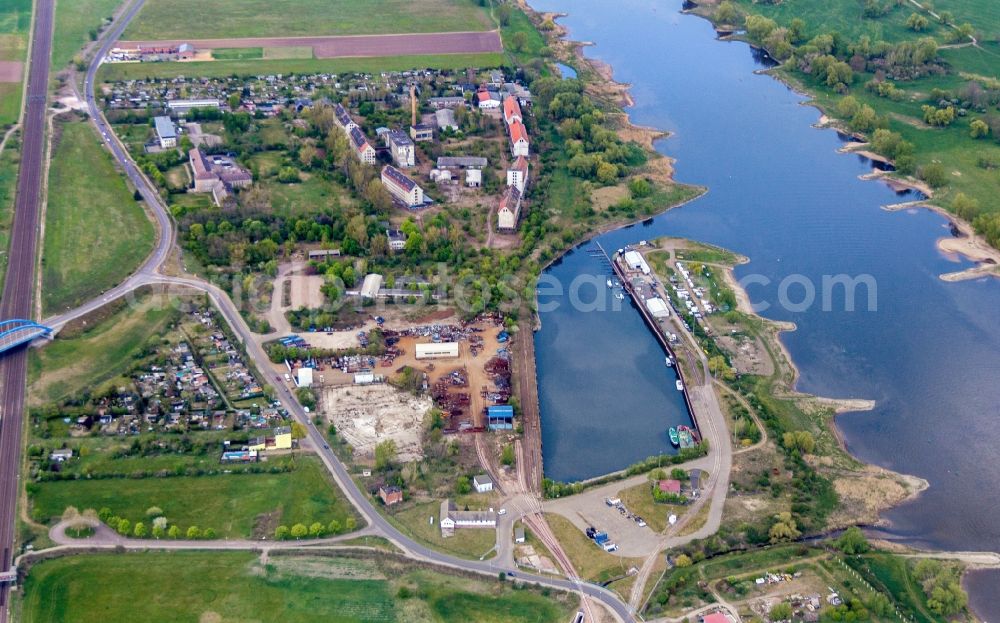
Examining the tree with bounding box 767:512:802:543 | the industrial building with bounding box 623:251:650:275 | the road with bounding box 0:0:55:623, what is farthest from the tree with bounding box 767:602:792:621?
the road with bounding box 0:0:55:623

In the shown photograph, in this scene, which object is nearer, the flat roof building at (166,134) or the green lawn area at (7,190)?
the green lawn area at (7,190)

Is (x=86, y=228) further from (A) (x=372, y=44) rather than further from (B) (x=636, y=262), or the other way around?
(A) (x=372, y=44)

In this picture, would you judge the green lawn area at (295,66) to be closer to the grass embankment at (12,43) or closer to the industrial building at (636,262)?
the grass embankment at (12,43)

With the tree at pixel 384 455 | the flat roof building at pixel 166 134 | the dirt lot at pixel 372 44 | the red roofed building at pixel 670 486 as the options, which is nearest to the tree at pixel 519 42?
the dirt lot at pixel 372 44

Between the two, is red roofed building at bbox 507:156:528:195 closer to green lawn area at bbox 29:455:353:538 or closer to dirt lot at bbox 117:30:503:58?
dirt lot at bbox 117:30:503:58

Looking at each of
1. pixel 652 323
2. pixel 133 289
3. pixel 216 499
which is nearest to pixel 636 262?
pixel 652 323

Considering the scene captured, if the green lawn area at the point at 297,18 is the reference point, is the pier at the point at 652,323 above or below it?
below

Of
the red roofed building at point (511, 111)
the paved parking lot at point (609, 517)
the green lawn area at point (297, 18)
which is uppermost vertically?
the green lawn area at point (297, 18)
